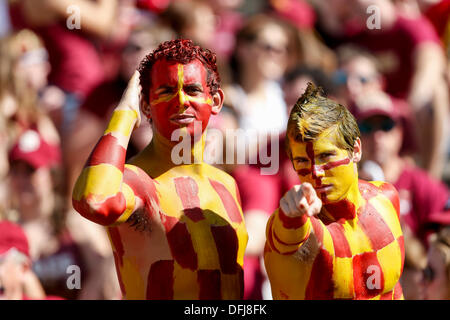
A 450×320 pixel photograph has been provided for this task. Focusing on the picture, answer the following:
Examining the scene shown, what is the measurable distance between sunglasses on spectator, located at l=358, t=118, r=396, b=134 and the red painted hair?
150cm

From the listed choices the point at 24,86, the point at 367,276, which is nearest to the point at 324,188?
the point at 367,276

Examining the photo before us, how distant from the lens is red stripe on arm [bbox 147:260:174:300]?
2557 millimetres

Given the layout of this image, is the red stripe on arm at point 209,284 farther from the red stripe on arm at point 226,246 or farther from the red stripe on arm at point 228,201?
the red stripe on arm at point 228,201

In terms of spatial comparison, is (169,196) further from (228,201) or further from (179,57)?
(179,57)

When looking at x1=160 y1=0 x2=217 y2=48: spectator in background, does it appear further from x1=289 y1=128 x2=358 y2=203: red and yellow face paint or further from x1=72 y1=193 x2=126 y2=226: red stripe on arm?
x1=72 y1=193 x2=126 y2=226: red stripe on arm

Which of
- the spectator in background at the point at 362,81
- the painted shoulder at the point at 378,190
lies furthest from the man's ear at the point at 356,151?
the spectator in background at the point at 362,81

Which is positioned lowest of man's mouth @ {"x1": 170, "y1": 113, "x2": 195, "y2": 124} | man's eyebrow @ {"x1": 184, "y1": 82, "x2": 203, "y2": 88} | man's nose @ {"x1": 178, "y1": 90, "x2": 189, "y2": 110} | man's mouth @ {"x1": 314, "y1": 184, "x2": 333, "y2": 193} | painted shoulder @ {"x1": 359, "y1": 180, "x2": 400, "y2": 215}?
man's mouth @ {"x1": 314, "y1": 184, "x2": 333, "y2": 193}

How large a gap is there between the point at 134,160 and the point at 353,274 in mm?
753

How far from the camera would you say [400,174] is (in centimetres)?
427

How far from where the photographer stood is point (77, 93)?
4.90 meters

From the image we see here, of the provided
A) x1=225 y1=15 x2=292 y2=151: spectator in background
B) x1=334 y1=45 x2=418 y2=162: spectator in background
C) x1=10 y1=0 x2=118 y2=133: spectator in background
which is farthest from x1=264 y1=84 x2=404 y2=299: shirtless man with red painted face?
x1=10 y1=0 x2=118 y2=133: spectator in background
